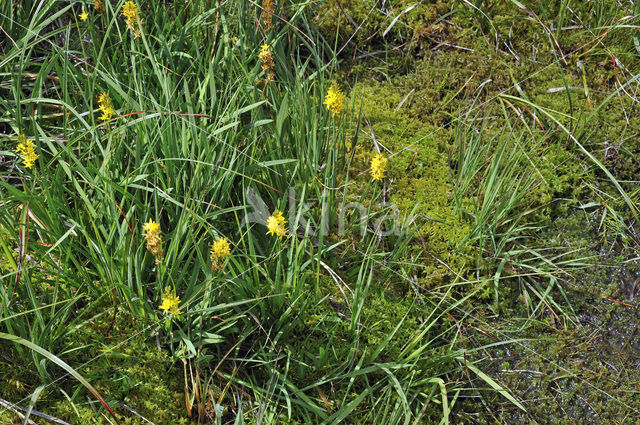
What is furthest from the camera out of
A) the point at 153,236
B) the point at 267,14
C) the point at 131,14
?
the point at 267,14

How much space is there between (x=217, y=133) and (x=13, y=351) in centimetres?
115

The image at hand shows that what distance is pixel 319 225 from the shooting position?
2.54 meters

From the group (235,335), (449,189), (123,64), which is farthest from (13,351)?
(449,189)

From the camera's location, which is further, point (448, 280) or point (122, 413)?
point (448, 280)

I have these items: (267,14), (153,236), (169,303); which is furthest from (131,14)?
(169,303)

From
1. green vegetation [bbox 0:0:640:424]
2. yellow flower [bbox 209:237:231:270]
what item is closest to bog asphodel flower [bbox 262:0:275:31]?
green vegetation [bbox 0:0:640:424]

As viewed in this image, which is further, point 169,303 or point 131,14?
point 131,14

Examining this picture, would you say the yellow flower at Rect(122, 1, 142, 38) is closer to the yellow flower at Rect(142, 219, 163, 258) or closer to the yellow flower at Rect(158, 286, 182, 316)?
the yellow flower at Rect(142, 219, 163, 258)

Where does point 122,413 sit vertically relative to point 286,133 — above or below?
below

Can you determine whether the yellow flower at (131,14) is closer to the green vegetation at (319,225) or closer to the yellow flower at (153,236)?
the green vegetation at (319,225)

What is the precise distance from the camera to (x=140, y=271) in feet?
7.18

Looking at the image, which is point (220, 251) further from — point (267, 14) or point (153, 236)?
point (267, 14)

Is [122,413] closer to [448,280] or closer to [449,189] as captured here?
[448,280]

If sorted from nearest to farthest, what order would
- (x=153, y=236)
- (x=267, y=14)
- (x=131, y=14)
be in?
1. (x=153, y=236)
2. (x=131, y=14)
3. (x=267, y=14)
